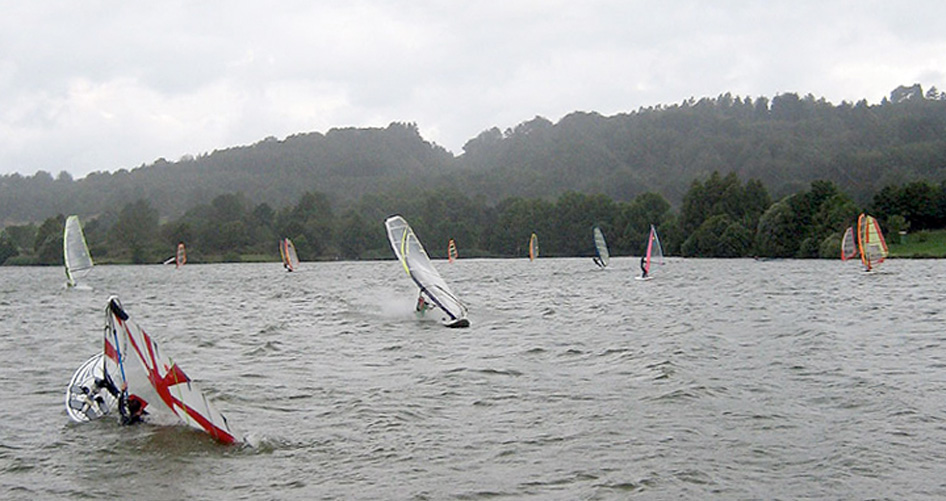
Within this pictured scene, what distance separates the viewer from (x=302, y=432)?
11.1 metres

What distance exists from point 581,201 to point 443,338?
14137 centimetres

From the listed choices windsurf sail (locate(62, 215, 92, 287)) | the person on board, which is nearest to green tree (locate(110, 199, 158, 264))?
windsurf sail (locate(62, 215, 92, 287))

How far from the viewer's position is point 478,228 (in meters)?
178

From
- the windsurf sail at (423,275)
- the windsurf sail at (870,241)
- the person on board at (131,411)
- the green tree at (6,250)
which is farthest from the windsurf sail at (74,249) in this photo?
the green tree at (6,250)

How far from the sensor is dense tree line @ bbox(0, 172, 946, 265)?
115375mm

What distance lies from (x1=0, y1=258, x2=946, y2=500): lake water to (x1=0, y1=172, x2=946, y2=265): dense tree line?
89839mm

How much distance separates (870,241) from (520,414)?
44.4 metres

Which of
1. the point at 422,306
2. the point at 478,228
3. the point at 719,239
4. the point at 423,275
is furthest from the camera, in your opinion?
the point at 478,228

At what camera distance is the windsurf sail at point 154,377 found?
1034 centimetres

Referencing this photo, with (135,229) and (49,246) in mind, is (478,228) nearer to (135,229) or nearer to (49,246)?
(135,229)

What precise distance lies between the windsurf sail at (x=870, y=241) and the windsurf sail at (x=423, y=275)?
30.4m

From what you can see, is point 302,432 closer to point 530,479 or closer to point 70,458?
point 70,458

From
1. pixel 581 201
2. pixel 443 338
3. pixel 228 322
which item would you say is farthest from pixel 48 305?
pixel 581 201

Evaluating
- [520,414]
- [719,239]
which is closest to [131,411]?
[520,414]
